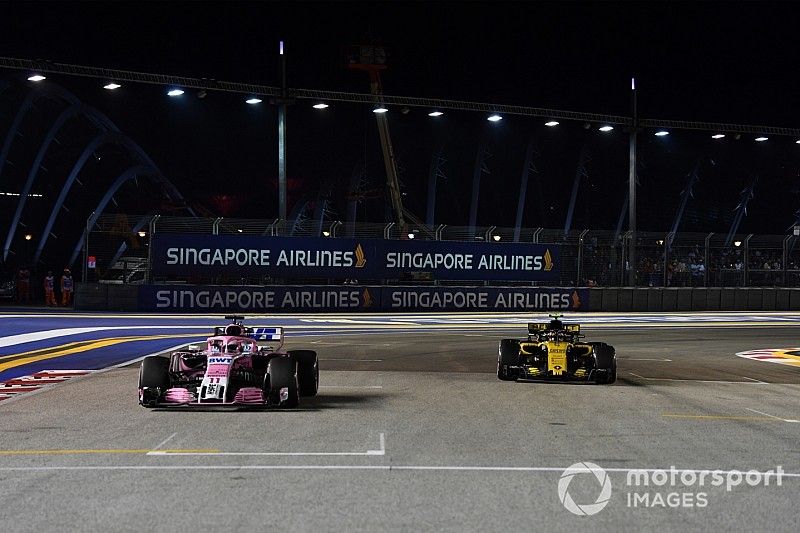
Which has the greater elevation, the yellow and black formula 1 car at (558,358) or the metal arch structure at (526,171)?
the metal arch structure at (526,171)

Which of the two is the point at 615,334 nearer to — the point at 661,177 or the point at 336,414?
the point at 336,414

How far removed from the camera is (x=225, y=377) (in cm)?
1125

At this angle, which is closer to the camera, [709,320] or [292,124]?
[709,320]

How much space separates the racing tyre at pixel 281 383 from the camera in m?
11.3

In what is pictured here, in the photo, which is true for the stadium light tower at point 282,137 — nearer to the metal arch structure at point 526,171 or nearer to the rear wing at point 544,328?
the rear wing at point 544,328

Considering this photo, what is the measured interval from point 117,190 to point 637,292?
93.6 ft

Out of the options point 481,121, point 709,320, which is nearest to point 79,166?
point 481,121

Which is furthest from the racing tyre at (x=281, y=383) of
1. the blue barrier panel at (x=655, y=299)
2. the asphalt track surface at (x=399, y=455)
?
the blue barrier panel at (x=655, y=299)

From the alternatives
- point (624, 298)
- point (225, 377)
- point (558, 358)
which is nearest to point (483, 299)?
point (624, 298)

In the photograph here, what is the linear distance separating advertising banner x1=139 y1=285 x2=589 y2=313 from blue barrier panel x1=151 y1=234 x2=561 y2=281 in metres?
0.53

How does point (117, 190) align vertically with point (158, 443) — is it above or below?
above

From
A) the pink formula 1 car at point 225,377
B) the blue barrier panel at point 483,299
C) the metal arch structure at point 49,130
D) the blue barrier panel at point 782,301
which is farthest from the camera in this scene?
the metal arch structure at point 49,130

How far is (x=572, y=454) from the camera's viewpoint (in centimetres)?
870

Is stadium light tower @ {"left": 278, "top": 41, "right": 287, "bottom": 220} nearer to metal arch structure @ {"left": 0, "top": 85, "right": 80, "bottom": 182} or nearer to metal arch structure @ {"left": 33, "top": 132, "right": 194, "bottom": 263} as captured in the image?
metal arch structure @ {"left": 0, "top": 85, "right": 80, "bottom": 182}
